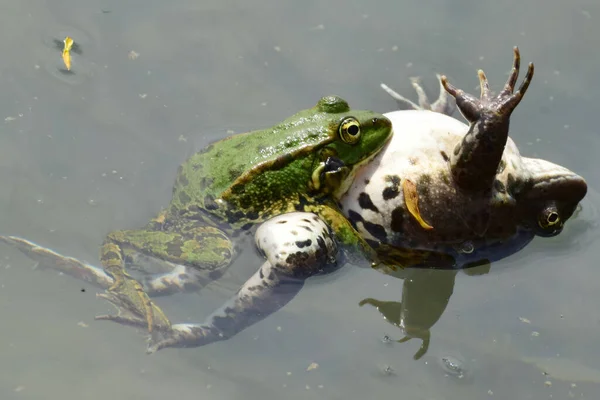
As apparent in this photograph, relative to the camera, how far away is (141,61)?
4434 millimetres

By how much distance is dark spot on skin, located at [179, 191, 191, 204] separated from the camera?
138 inches

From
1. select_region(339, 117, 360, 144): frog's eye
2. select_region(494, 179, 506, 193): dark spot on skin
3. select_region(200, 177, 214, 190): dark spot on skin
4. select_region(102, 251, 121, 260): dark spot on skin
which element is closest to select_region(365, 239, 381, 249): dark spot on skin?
select_region(339, 117, 360, 144): frog's eye

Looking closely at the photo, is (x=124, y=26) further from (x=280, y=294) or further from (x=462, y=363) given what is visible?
(x=462, y=363)

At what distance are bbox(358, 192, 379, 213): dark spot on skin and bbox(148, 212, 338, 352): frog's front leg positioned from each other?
0.67 feet

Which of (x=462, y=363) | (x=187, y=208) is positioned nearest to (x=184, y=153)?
(x=187, y=208)

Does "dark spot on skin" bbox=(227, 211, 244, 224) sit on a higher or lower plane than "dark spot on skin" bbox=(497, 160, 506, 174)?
lower

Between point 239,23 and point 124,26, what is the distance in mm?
800

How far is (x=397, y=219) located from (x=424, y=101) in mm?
1166

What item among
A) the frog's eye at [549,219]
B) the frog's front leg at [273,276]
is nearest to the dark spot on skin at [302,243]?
the frog's front leg at [273,276]

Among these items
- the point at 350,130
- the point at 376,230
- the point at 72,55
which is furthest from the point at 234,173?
the point at 72,55

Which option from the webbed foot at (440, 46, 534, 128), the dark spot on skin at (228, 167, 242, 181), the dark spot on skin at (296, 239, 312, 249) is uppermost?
the webbed foot at (440, 46, 534, 128)

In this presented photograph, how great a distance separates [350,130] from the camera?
3092mm

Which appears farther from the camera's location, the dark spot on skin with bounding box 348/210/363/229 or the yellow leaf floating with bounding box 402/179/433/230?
the dark spot on skin with bounding box 348/210/363/229

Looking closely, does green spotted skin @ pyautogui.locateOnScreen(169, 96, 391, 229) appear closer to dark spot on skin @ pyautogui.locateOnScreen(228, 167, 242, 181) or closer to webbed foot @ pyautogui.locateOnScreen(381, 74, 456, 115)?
dark spot on skin @ pyautogui.locateOnScreen(228, 167, 242, 181)
